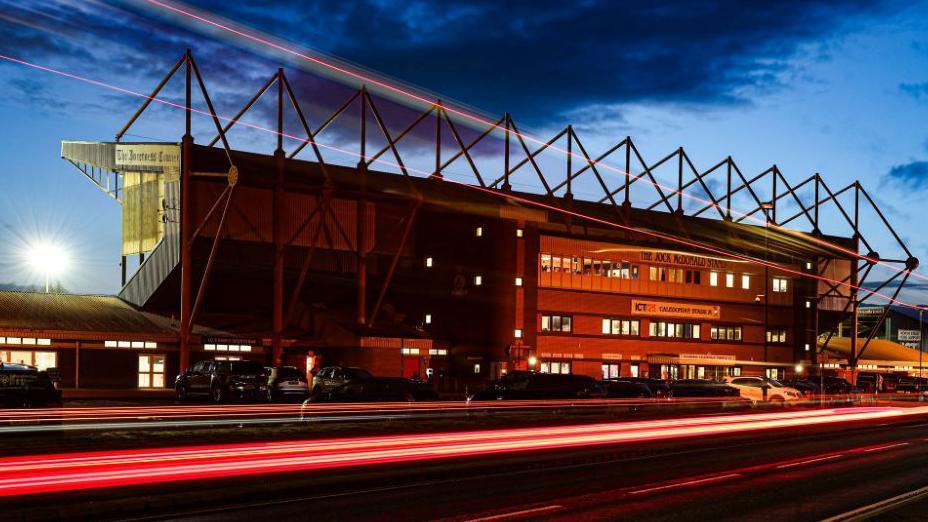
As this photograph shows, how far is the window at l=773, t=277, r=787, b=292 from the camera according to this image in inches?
3524

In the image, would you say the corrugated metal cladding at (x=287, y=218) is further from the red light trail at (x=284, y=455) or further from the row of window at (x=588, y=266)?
the red light trail at (x=284, y=455)

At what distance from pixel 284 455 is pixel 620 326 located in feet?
196

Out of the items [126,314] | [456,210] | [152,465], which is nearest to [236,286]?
[126,314]

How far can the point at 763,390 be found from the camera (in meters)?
57.6

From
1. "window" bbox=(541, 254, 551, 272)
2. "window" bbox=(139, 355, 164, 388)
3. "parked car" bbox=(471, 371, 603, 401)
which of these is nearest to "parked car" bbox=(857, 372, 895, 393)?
"window" bbox=(541, 254, 551, 272)

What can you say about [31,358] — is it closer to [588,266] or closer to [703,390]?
[703,390]

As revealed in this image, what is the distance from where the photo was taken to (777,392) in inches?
2287

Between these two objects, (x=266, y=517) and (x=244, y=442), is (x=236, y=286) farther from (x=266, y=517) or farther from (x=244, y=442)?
(x=266, y=517)

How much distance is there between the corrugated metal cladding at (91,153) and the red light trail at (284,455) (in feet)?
158

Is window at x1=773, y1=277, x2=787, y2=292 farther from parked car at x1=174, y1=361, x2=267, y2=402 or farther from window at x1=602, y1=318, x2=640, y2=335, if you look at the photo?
parked car at x1=174, y1=361, x2=267, y2=402

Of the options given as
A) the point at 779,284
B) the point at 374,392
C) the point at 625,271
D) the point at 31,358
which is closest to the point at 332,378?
the point at 374,392

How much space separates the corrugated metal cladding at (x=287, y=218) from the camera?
209 ft

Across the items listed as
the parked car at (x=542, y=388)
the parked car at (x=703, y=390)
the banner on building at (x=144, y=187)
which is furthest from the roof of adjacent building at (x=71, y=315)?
the parked car at (x=703, y=390)

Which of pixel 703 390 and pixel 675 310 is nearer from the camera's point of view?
pixel 703 390
